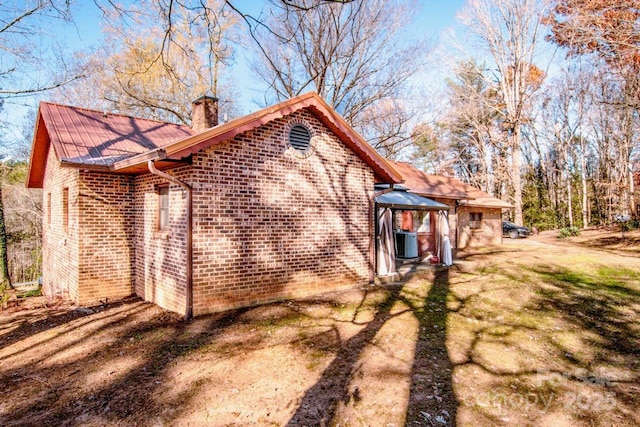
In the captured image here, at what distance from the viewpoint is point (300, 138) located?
8.36 m

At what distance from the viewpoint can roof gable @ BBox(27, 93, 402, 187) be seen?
6652 mm

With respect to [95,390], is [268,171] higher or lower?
higher

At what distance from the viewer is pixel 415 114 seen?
19.8 m

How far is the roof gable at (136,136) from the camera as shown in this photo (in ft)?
21.8

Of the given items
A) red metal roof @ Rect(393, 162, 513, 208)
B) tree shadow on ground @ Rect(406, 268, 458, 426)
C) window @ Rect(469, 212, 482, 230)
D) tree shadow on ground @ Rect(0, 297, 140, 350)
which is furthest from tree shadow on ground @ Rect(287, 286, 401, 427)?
window @ Rect(469, 212, 482, 230)

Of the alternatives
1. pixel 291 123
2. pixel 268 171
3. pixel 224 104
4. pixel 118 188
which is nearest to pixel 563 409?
pixel 268 171

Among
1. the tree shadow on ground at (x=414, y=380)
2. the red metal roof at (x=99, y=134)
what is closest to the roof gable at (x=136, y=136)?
the red metal roof at (x=99, y=134)

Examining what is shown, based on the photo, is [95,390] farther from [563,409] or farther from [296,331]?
[563,409]

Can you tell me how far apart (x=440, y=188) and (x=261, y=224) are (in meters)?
12.6

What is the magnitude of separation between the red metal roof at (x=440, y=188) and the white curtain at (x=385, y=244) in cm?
558

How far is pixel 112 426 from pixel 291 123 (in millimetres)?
6326

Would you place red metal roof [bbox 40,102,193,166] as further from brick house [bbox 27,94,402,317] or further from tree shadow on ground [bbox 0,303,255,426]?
tree shadow on ground [bbox 0,303,255,426]

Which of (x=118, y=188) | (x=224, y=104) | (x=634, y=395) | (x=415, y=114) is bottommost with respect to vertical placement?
(x=634, y=395)

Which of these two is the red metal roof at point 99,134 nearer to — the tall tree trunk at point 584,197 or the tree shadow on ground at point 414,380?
the tree shadow on ground at point 414,380
